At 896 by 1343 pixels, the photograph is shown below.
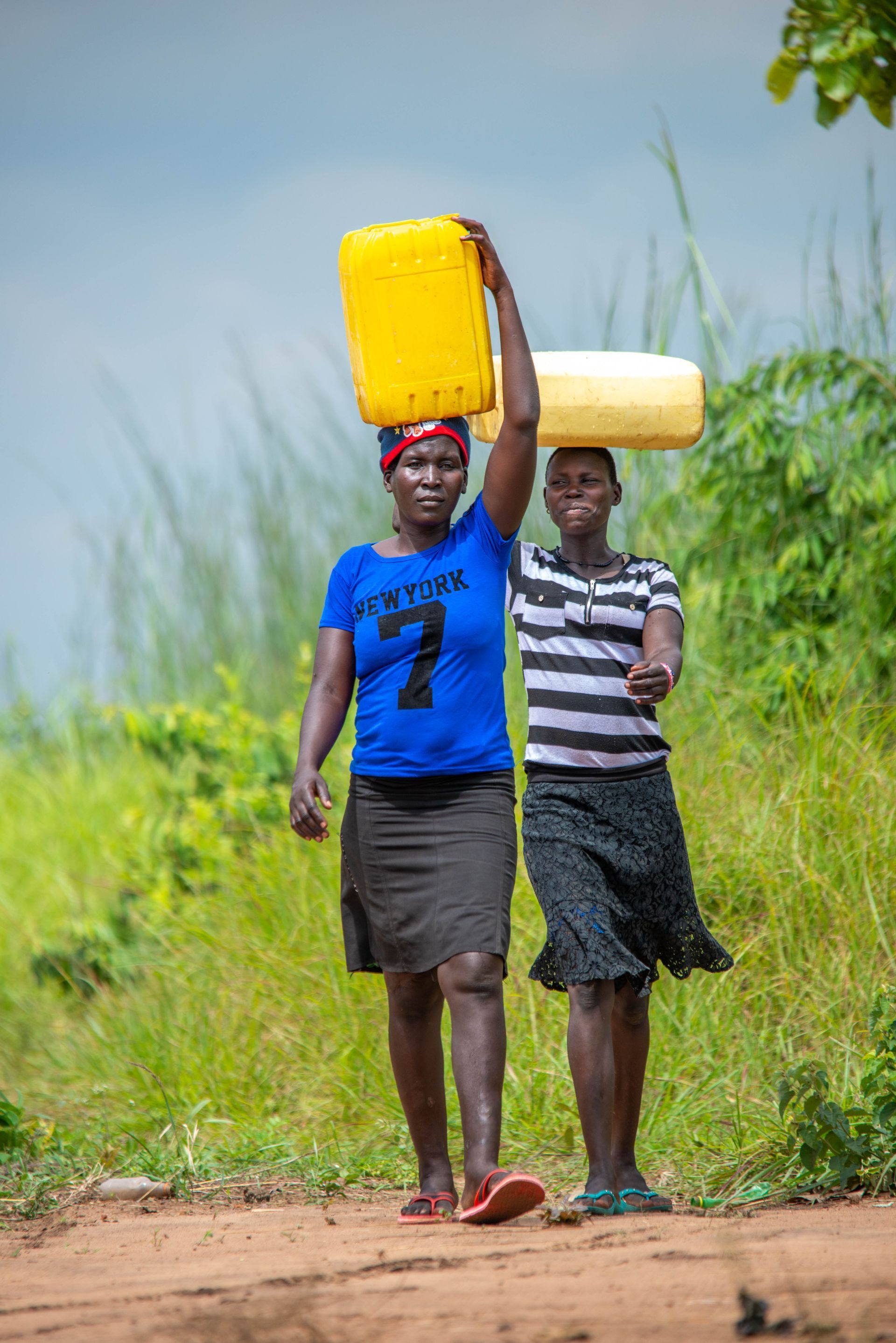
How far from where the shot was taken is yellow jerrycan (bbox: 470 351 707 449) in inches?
128

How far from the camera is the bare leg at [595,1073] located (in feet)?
9.12

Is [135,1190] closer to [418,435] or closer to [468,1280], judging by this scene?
[468,1280]

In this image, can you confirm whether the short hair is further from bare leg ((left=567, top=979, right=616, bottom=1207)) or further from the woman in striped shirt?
bare leg ((left=567, top=979, right=616, bottom=1207))

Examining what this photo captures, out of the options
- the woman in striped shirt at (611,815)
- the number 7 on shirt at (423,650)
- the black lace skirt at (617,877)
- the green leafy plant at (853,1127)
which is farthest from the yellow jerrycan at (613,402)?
the green leafy plant at (853,1127)

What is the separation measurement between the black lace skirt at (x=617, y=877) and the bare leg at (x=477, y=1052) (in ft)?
0.55

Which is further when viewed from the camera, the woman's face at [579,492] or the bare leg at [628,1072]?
the woman's face at [579,492]

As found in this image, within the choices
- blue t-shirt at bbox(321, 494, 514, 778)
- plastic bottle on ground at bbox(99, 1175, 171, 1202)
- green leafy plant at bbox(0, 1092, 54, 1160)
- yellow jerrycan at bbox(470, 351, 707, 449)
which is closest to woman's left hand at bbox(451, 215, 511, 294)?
yellow jerrycan at bbox(470, 351, 707, 449)

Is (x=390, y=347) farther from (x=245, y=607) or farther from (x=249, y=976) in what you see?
(x=245, y=607)

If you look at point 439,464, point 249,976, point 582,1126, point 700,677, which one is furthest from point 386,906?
point 700,677

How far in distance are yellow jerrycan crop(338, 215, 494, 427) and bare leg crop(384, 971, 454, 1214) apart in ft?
4.40

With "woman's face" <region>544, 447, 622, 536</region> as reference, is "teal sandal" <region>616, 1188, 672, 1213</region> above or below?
below

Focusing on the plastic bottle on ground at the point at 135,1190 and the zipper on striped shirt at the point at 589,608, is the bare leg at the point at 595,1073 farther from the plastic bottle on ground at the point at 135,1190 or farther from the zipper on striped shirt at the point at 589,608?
the plastic bottle on ground at the point at 135,1190

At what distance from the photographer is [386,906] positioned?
3016mm

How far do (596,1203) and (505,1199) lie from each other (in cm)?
25
